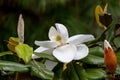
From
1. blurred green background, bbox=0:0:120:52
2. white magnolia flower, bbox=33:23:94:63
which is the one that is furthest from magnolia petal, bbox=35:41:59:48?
blurred green background, bbox=0:0:120:52

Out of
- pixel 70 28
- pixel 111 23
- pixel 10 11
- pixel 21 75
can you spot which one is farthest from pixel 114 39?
pixel 10 11

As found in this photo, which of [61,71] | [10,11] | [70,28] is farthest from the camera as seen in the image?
[10,11]

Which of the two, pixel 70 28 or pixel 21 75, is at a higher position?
pixel 21 75

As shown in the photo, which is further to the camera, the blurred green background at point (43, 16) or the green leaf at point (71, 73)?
the blurred green background at point (43, 16)

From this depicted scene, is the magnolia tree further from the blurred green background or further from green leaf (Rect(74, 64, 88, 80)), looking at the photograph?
the blurred green background

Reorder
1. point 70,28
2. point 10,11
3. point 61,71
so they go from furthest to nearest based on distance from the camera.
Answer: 1. point 10,11
2. point 70,28
3. point 61,71

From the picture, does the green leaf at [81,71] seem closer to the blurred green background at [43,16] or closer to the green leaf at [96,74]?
the green leaf at [96,74]

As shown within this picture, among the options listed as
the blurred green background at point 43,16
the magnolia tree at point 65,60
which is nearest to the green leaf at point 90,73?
the magnolia tree at point 65,60

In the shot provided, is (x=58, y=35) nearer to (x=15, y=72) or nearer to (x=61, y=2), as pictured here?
(x=15, y=72)
